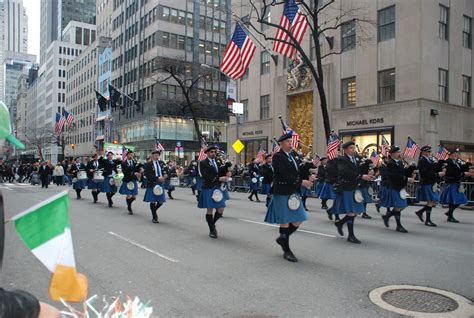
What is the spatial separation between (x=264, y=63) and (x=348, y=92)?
973 centimetres

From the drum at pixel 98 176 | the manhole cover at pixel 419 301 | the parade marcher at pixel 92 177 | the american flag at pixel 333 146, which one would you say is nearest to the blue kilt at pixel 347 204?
the manhole cover at pixel 419 301

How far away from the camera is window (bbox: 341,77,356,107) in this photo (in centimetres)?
2602

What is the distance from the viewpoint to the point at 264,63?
112 ft

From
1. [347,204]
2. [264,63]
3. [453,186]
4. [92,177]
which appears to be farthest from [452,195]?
[264,63]

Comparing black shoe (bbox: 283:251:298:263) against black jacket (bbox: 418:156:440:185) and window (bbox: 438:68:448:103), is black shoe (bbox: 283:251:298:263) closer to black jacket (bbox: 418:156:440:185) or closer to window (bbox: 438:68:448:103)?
black jacket (bbox: 418:156:440:185)

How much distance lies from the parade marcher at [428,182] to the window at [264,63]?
76.6ft

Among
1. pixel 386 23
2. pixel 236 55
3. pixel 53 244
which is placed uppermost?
pixel 386 23

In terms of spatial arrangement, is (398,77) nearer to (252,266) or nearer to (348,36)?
(348,36)

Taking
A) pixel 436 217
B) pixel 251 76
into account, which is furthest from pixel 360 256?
pixel 251 76

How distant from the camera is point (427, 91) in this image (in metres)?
22.5

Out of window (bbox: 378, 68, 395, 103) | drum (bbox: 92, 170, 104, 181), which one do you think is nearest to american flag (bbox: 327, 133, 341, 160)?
drum (bbox: 92, 170, 104, 181)

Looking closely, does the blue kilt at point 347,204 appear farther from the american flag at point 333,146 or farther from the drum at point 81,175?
the drum at point 81,175

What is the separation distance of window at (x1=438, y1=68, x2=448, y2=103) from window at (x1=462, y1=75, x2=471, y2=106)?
200 centimetres

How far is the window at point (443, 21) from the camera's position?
23594 millimetres
